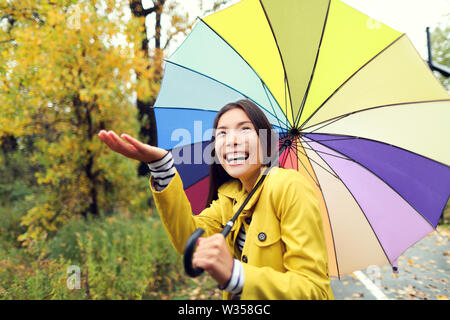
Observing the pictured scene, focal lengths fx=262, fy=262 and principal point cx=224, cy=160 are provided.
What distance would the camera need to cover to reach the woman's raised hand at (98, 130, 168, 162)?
1200 mm

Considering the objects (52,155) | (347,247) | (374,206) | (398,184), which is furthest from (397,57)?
(52,155)

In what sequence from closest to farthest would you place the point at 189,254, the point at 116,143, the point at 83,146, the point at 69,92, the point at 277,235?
the point at 189,254, the point at 116,143, the point at 277,235, the point at 69,92, the point at 83,146

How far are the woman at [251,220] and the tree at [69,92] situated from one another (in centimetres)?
318

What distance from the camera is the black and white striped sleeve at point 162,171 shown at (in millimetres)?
1342

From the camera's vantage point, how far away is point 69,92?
4840 mm

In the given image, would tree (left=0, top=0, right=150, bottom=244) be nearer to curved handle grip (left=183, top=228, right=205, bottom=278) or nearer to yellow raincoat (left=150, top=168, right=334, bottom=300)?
yellow raincoat (left=150, top=168, right=334, bottom=300)

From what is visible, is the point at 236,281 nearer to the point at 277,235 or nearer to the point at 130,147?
the point at 277,235

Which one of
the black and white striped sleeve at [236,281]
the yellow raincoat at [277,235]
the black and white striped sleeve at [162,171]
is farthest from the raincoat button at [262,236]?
the black and white striped sleeve at [162,171]

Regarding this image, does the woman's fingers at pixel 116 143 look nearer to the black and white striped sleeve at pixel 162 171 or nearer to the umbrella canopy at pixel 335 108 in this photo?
the black and white striped sleeve at pixel 162 171

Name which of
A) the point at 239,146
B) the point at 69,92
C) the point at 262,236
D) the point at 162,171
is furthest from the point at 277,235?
the point at 69,92

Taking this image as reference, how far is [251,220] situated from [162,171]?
56 centimetres

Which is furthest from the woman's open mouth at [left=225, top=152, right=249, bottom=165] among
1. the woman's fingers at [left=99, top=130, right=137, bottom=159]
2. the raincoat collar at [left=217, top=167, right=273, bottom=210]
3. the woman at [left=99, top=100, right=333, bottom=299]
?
the woman's fingers at [left=99, top=130, right=137, bottom=159]

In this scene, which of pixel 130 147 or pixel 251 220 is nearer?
pixel 130 147
